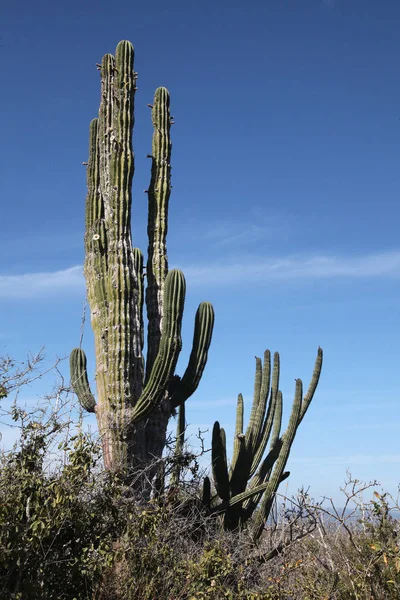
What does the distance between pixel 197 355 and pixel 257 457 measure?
2.07m

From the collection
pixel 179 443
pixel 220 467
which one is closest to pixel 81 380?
pixel 179 443

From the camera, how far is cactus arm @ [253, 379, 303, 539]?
948cm

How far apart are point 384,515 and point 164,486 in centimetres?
328

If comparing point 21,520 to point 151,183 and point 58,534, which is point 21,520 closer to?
point 58,534

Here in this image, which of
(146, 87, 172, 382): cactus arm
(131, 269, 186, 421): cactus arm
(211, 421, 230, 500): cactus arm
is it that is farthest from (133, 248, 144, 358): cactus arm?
(211, 421, 230, 500): cactus arm

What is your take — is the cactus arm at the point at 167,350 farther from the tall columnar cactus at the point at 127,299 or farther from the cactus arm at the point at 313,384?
the cactus arm at the point at 313,384

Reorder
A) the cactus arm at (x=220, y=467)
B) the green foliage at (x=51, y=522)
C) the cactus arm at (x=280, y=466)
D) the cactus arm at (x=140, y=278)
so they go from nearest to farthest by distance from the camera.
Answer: the green foliage at (x=51, y=522), the cactus arm at (x=140, y=278), the cactus arm at (x=220, y=467), the cactus arm at (x=280, y=466)

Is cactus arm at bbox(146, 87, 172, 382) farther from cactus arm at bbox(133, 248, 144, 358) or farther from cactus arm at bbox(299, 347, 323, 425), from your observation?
cactus arm at bbox(299, 347, 323, 425)

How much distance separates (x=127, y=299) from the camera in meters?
8.70

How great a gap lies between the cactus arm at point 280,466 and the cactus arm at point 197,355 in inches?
71.9

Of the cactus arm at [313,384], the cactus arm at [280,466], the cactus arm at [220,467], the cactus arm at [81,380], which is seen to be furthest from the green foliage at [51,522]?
the cactus arm at [313,384]

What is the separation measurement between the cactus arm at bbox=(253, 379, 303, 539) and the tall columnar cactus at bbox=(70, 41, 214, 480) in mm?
1735

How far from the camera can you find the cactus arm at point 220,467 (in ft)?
30.4

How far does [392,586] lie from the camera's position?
6.61m
